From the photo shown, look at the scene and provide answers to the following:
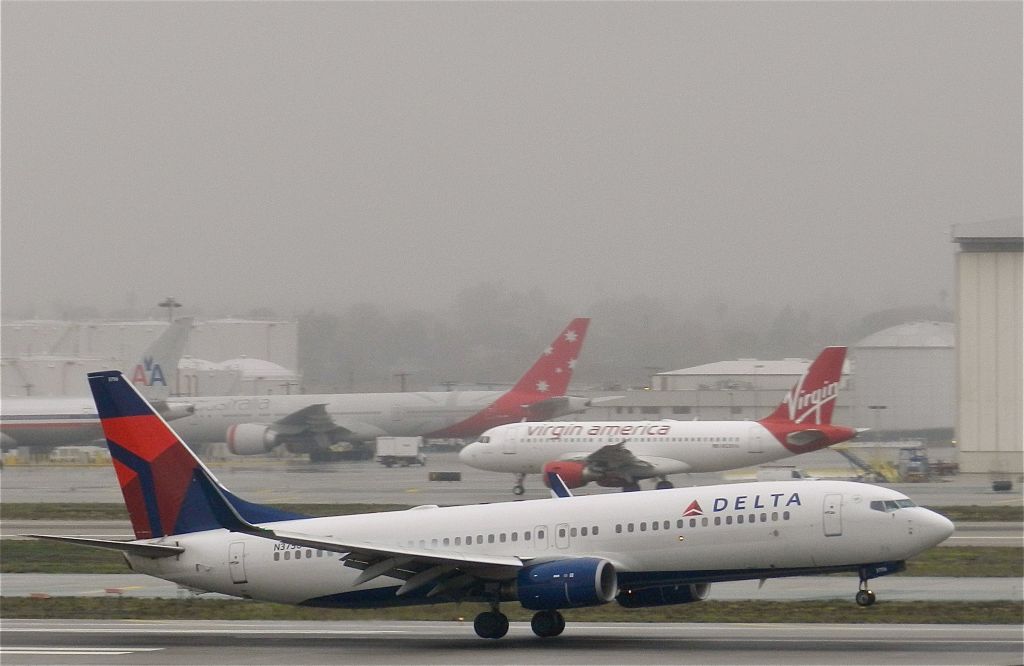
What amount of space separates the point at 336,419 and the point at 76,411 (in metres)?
18.0

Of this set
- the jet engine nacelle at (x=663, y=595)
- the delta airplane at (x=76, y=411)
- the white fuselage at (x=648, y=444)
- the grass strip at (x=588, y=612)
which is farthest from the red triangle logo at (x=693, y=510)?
the delta airplane at (x=76, y=411)

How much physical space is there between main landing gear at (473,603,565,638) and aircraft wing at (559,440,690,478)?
36462 mm

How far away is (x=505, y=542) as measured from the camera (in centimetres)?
2755

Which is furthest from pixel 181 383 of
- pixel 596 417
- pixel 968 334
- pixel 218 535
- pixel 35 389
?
pixel 218 535

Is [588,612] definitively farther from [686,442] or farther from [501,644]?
[686,442]

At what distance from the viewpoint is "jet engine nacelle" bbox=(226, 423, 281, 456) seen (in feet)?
287

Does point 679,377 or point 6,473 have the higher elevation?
point 679,377

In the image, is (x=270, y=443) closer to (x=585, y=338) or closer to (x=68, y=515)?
(x=585, y=338)

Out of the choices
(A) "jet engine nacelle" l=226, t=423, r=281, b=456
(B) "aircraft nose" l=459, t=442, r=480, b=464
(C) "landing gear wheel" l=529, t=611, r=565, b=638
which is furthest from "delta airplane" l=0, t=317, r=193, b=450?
(C) "landing gear wheel" l=529, t=611, r=565, b=638

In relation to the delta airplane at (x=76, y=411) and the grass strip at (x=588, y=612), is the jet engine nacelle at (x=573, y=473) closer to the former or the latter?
the grass strip at (x=588, y=612)

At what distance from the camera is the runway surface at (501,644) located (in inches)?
933

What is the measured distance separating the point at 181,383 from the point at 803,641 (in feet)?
298

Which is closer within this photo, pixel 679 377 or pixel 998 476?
pixel 998 476

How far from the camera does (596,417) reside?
93438 mm
